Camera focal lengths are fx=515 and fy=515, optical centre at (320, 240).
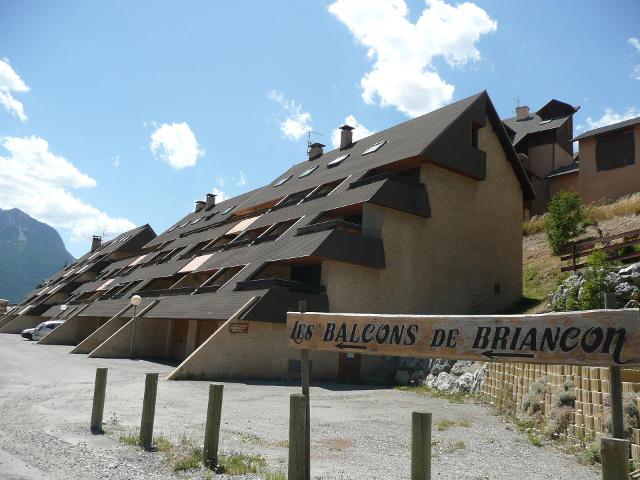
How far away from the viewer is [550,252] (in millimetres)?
33562

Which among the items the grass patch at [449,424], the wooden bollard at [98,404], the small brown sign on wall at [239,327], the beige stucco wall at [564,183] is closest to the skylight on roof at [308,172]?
the small brown sign on wall at [239,327]

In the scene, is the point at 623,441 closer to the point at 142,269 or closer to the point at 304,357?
the point at 304,357

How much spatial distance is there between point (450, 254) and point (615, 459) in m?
24.5

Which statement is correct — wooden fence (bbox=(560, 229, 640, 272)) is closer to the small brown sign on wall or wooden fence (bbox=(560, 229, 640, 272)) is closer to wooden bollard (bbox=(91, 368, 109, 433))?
the small brown sign on wall

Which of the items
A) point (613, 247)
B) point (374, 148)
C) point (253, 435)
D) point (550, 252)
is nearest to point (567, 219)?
point (550, 252)

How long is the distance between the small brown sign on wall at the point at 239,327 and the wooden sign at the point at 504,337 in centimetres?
1465

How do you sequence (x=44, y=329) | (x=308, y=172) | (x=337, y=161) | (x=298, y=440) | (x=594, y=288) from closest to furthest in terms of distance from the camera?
(x=298, y=440), (x=594, y=288), (x=337, y=161), (x=308, y=172), (x=44, y=329)

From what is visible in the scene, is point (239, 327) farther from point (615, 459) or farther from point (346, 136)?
point (346, 136)

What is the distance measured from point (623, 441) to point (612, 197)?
3631cm

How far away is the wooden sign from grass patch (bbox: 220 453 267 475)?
2.31 meters

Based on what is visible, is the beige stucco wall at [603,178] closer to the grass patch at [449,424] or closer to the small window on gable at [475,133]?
the small window on gable at [475,133]

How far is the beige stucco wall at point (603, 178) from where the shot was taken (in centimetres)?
3438

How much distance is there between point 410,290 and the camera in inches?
1025

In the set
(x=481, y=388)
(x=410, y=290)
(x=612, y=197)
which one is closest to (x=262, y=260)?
(x=410, y=290)
